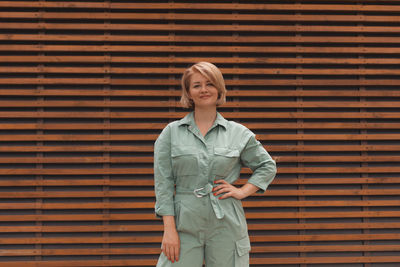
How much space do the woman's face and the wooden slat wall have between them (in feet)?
6.42

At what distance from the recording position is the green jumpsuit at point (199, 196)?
6.35 feet

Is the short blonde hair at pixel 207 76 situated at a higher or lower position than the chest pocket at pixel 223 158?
higher

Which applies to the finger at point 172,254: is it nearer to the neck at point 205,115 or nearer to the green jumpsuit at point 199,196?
the green jumpsuit at point 199,196

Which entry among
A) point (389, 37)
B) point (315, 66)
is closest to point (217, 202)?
point (315, 66)

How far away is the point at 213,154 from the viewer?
6.49 feet

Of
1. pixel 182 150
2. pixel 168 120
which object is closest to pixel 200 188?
pixel 182 150

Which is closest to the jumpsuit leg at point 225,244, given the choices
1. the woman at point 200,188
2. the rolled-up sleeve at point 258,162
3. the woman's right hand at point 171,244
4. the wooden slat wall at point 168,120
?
the woman at point 200,188

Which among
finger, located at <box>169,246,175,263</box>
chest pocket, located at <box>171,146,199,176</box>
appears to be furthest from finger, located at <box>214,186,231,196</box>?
finger, located at <box>169,246,175,263</box>

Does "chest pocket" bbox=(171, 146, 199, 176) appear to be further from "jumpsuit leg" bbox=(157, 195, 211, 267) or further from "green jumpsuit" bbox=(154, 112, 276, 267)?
"jumpsuit leg" bbox=(157, 195, 211, 267)

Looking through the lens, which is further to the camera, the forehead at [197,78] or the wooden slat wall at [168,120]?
the wooden slat wall at [168,120]

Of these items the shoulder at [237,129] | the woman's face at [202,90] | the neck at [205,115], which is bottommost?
the shoulder at [237,129]

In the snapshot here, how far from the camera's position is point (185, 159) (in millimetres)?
1958

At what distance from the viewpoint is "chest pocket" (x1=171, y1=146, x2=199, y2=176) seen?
77.0 inches

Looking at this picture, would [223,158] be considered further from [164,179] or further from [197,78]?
[197,78]
